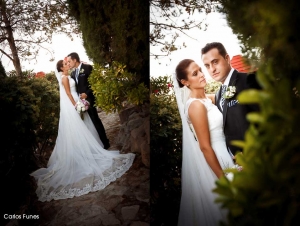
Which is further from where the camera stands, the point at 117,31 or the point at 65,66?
the point at 117,31

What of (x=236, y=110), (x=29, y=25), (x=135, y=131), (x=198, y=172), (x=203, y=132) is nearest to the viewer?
(x=236, y=110)

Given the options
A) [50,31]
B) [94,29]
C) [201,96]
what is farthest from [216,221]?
[50,31]

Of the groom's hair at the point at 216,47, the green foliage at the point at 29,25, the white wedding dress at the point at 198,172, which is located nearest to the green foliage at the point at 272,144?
the groom's hair at the point at 216,47

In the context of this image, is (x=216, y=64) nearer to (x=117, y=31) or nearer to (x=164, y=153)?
(x=164, y=153)

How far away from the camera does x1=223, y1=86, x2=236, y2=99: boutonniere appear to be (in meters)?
2.23

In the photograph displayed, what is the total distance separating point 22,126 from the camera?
9.58ft

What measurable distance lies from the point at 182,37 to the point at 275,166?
1.74m

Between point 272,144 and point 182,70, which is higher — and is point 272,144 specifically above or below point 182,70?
below

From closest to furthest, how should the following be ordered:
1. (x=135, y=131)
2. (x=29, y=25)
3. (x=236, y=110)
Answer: (x=236, y=110)
(x=29, y=25)
(x=135, y=131)

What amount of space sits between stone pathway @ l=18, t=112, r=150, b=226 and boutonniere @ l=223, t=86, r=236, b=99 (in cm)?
147

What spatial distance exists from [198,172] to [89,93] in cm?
159

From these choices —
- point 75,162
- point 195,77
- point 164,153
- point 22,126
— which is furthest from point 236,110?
point 22,126

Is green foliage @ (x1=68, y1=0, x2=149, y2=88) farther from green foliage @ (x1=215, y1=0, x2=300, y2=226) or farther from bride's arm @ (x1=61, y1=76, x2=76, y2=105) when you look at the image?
green foliage @ (x1=215, y1=0, x2=300, y2=226)

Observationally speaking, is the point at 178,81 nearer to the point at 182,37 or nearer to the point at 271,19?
the point at 182,37
